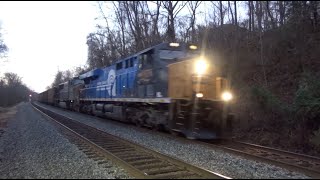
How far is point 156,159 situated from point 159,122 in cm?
610

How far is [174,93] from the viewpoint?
14.3 metres

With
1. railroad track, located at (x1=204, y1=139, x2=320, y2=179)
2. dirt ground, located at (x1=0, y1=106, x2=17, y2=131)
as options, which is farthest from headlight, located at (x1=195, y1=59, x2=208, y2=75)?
dirt ground, located at (x1=0, y1=106, x2=17, y2=131)

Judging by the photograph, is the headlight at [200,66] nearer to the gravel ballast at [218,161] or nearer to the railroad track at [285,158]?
the gravel ballast at [218,161]

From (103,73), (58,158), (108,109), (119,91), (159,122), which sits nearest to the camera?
(58,158)

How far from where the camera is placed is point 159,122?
15641 mm

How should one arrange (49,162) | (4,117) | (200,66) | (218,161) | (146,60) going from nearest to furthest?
(49,162) < (218,161) < (200,66) < (146,60) < (4,117)

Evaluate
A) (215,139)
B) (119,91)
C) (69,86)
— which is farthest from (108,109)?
(69,86)

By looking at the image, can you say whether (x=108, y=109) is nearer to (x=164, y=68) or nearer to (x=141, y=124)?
(x=141, y=124)

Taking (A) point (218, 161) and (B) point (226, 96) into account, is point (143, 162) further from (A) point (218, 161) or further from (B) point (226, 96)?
(B) point (226, 96)

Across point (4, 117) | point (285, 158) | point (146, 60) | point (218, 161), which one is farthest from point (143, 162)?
point (4, 117)

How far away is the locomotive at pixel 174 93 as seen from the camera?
44.2ft

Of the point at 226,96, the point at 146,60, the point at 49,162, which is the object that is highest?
the point at 146,60

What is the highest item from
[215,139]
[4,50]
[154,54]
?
[4,50]

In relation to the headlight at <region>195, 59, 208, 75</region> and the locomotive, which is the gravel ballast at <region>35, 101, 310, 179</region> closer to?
the locomotive
